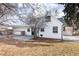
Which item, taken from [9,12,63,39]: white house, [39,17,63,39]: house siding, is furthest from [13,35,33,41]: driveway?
[39,17,63,39]: house siding

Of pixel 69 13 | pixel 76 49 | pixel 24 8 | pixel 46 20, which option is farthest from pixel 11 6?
pixel 76 49

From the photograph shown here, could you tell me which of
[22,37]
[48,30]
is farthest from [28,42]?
[48,30]

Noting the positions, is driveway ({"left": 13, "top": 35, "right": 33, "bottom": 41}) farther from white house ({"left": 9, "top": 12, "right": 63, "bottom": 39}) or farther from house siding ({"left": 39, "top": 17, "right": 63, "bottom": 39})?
house siding ({"left": 39, "top": 17, "right": 63, "bottom": 39})

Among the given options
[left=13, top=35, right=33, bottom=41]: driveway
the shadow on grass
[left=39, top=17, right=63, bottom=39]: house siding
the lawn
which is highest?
[left=39, top=17, right=63, bottom=39]: house siding

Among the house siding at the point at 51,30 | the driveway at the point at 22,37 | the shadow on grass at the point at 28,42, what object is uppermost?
the house siding at the point at 51,30

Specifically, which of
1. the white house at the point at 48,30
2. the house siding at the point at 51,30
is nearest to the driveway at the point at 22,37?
the white house at the point at 48,30

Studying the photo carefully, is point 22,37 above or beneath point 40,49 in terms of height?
above

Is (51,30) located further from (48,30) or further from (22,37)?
(22,37)

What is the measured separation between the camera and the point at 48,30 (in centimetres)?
345

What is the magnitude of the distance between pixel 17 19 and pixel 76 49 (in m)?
0.78

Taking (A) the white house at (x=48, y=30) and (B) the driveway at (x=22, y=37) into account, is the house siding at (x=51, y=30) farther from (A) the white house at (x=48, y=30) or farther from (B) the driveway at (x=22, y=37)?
(B) the driveway at (x=22, y=37)

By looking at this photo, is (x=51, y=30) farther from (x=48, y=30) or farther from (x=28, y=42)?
(x=28, y=42)

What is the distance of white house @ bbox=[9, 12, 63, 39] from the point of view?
3.44 m

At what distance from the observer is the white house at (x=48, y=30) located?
344cm
